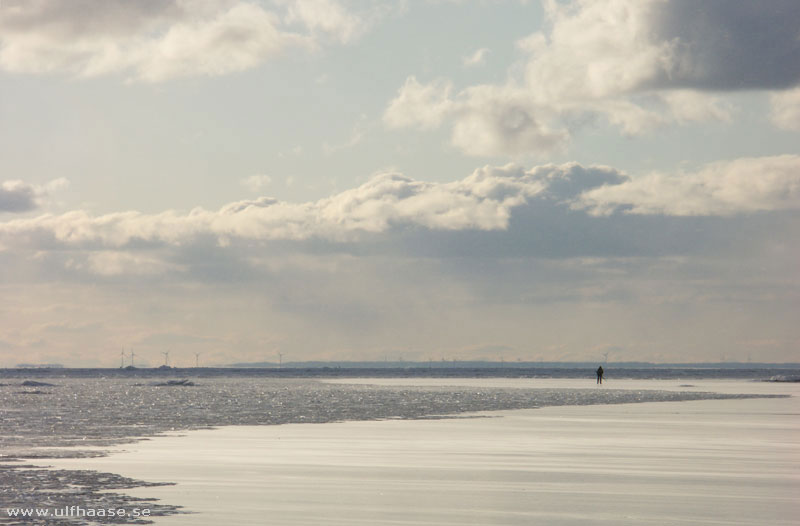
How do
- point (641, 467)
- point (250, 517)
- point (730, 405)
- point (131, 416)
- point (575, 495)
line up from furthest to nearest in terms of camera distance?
point (730, 405) → point (131, 416) → point (641, 467) → point (575, 495) → point (250, 517)

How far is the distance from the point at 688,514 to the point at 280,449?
1753 cm

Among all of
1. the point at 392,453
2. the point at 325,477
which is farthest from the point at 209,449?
the point at 325,477

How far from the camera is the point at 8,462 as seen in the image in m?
30.3

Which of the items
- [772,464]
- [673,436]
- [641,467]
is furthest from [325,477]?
[673,436]

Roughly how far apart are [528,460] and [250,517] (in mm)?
12879

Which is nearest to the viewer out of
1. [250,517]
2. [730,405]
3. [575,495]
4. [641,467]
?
[250,517]

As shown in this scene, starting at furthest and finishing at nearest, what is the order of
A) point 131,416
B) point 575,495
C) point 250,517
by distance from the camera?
point 131,416
point 575,495
point 250,517

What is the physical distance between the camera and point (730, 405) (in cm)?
7094

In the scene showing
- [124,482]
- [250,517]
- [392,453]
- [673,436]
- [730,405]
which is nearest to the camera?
[250,517]

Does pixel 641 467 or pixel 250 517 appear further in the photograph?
pixel 641 467

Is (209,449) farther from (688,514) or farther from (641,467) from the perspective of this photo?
(688,514)

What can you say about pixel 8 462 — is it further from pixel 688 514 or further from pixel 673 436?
pixel 673 436

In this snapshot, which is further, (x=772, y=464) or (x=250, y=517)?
(x=772, y=464)

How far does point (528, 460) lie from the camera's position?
30.8m
